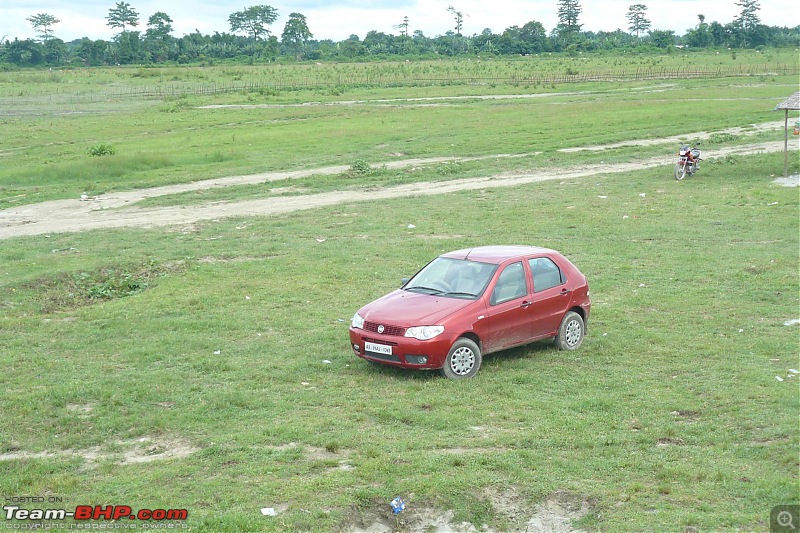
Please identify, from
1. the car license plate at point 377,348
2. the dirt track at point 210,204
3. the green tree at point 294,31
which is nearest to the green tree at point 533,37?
the green tree at point 294,31

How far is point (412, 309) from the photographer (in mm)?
11578

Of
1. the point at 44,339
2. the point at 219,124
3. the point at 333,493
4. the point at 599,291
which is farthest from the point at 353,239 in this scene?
the point at 219,124

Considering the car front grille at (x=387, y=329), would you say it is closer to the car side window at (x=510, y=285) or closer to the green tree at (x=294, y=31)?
the car side window at (x=510, y=285)

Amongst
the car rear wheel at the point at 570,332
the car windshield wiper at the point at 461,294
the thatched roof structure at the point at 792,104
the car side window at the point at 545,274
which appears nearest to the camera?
the car windshield wiper at the point at 461,294

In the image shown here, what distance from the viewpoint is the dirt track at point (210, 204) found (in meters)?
25.3

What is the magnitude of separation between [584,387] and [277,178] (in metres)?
23.9

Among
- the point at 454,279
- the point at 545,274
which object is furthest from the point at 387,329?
the point at 545,274

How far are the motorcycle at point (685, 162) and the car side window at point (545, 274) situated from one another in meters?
18.5

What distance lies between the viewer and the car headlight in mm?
11148

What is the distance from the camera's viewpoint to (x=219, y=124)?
5409cm

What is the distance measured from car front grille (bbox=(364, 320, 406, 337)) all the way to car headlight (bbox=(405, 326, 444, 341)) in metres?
0.10

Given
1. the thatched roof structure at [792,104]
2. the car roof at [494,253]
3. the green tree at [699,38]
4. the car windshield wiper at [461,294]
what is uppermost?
the green tree at [699,38]

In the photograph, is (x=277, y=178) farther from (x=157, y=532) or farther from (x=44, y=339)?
(x=157, y=532)

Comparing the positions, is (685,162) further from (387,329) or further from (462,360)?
(387,329)
